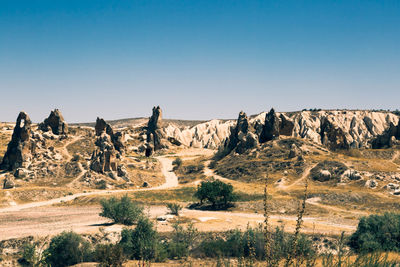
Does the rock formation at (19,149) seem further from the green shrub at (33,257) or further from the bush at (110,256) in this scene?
the bush at (110,256)

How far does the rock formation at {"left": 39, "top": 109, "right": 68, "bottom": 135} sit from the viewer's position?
110 meters

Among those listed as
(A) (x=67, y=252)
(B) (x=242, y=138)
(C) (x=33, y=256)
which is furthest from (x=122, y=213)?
Answer: (B) (x=242, y=138)

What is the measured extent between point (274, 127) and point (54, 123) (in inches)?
2936

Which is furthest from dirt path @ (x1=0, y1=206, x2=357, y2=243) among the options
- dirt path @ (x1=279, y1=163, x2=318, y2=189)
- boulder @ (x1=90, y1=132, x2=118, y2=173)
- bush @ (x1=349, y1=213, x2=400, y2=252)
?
boulder @ (x1=90, y1=132, x2=118, y2=173)

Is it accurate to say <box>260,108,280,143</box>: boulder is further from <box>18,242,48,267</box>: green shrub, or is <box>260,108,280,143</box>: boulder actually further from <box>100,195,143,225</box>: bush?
<box>18,242,48,267</box>: green shrub

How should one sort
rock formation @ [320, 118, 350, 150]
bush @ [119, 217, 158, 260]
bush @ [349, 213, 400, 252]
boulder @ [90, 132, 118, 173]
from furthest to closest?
rock formation @ [320, 118, 350, 150]
boulder @ [90, 132, 118, 173]
bush @ [349, 213, 400, 252]
bush @ [119, 217, 158, 260]

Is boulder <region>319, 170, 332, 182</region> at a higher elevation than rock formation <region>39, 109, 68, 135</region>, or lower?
lower

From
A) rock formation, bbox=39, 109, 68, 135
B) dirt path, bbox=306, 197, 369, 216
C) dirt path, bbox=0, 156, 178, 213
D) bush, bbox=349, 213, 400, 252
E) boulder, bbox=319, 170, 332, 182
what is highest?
rock formation, bbox=39, 109, 68, 135

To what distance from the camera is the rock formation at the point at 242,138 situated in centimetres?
10656

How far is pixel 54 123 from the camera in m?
111

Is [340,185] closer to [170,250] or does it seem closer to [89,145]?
[170,250]

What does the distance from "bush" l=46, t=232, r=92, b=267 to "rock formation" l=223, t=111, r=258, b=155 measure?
263 feet

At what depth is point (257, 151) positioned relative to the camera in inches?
4028

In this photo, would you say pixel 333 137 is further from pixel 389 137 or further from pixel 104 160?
pixel 104 160
